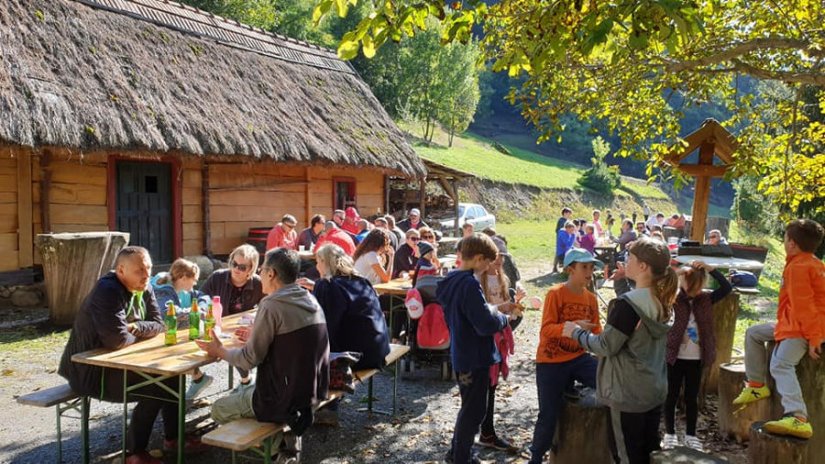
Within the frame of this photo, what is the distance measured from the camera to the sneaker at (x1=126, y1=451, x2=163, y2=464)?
156 inches

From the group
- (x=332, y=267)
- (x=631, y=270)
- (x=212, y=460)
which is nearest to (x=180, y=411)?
(x=212, y=460)

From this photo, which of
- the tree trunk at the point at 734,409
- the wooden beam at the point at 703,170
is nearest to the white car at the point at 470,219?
the wooden beam at the point at 703,170

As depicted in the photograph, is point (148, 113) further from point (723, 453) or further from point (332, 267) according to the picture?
point (723, 453)

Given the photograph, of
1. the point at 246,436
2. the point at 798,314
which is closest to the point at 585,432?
the point at 798,314

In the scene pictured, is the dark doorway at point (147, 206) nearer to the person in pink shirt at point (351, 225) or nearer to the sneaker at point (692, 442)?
the person in pink shirt at point (351, 225)

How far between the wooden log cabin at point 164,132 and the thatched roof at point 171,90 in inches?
1.1

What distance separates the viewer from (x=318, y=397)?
152 inches

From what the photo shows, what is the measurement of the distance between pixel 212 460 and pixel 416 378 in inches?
104

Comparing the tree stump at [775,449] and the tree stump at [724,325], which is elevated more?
the tree stump at [724,325]

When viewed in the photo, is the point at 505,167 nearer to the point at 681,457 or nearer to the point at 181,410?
the point at 181,410

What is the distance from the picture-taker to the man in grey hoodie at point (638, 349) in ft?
11.0

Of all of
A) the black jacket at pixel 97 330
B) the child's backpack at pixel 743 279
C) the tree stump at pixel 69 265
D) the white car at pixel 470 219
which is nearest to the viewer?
the black jacket at pixel 97 330

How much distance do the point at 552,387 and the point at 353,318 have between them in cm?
157

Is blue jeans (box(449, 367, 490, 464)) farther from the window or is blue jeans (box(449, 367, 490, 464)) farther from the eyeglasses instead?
the window
